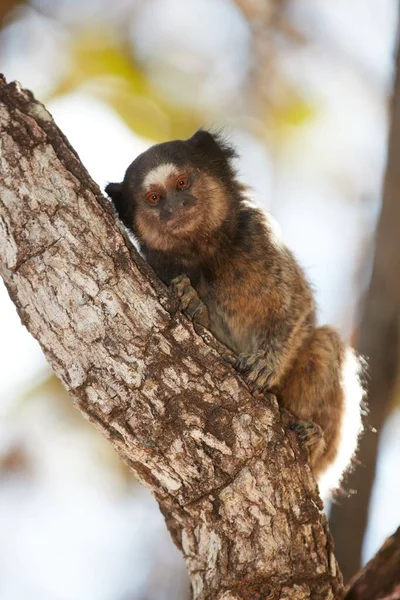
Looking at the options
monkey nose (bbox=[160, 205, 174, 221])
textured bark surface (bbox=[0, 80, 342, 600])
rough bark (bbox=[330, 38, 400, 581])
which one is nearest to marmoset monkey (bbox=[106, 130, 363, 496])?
monkey nose (bbox=[160, 205, 174, 221])

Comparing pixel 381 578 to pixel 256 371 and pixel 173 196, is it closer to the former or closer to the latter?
pixel 256 371

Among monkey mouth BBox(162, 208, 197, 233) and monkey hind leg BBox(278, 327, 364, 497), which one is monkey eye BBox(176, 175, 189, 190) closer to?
monkey mouth BBox(162, 208, 197, 233)

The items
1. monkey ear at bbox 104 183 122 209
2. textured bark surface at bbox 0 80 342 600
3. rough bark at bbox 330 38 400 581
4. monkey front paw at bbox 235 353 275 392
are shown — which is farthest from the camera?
rough bark at bbox 330 38 400 581

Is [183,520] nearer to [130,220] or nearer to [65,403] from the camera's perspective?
[130,220]

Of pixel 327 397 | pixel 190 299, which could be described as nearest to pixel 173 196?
pixel 190 299

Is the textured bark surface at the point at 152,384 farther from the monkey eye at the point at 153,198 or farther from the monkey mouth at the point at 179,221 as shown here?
the monkey eye at the point at 153,198

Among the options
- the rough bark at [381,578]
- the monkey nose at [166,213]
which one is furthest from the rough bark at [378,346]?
the rough bark at [381,578]

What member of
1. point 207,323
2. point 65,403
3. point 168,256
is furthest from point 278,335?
point 65,403
